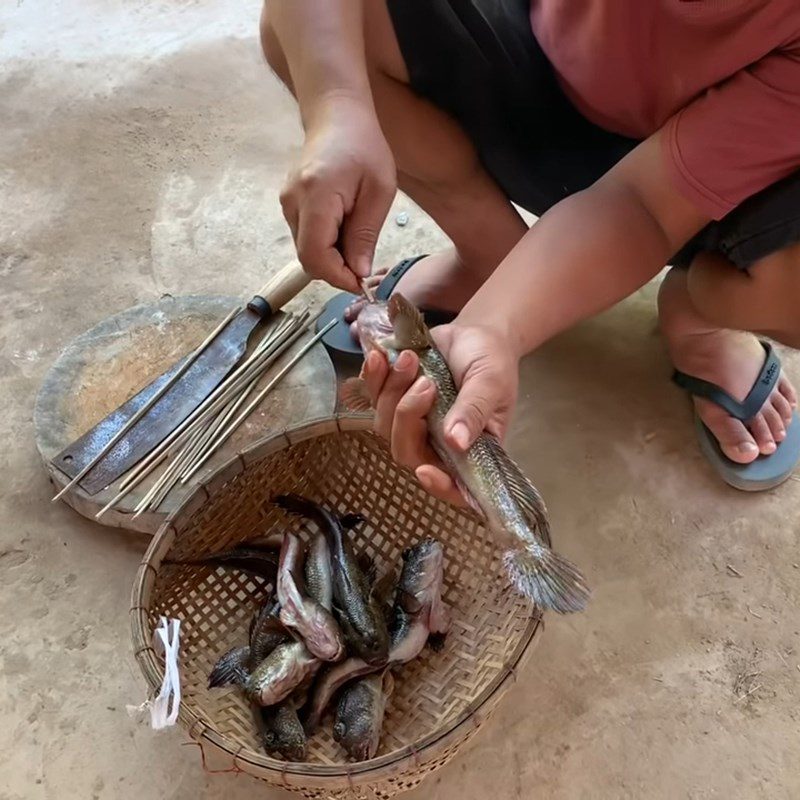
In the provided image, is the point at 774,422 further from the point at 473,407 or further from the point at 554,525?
the point at 473,407

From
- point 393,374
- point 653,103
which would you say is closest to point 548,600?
point 393,374

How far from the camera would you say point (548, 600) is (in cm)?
90

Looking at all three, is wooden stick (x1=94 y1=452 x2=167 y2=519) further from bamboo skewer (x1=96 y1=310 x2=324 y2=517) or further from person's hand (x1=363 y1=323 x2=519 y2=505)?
person's hand (x1=363 y1=323 x2=519 y2=505)

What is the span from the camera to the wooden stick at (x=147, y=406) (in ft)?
4.58

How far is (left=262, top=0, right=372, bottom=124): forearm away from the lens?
1.13 m

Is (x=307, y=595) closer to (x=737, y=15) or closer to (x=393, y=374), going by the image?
(x=393, y=374)

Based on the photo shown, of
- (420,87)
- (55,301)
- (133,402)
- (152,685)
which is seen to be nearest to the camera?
(152,685)

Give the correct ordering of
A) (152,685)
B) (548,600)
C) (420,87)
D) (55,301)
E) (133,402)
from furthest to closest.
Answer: (55,301), (133,402), (420,87), (152,685), (548,600)

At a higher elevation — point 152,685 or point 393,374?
point 393,374

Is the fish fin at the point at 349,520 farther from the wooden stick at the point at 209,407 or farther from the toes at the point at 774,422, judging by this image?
the toes at the point at 774,422

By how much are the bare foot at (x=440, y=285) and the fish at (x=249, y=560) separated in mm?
506

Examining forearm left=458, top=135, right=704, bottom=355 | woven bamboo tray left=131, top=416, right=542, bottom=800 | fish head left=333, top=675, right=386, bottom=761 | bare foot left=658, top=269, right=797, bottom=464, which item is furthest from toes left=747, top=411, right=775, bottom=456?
fish head left=333, top=675, right=386, bottom=761

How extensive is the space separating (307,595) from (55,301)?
3.02 feet

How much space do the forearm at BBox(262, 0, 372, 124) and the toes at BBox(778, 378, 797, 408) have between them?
877 mm
